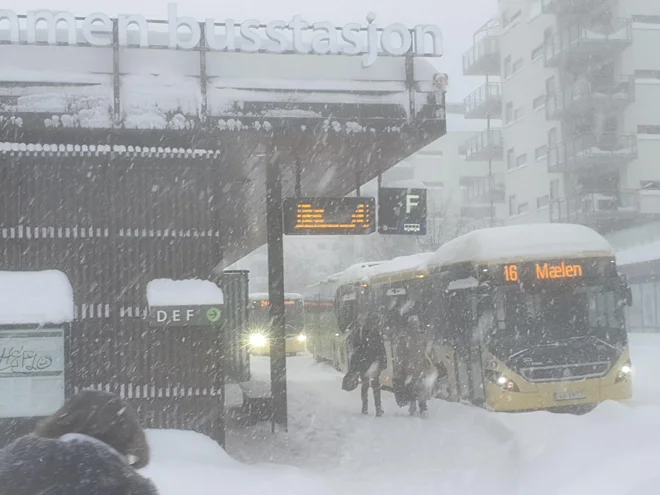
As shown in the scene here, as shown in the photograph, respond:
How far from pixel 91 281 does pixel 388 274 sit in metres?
10.8

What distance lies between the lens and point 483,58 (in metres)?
53.1

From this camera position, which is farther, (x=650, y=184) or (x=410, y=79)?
(x=650, y=184)

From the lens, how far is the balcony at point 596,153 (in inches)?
1551

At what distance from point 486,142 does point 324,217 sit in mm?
44361

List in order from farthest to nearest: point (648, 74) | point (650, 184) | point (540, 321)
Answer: point (648, 74) → point (650, 184) → point (540, 321)

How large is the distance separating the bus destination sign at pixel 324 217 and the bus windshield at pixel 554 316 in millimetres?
3521

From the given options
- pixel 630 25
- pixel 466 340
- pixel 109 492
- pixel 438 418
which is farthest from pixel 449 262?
pixel 630 25

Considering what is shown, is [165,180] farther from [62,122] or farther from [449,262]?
[449,262]

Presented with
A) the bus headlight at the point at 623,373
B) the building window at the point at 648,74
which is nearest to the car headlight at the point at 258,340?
the building window at the point at 648,74

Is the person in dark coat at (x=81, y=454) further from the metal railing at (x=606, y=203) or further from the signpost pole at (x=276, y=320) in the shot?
the metal railing at (x=606, y=203)

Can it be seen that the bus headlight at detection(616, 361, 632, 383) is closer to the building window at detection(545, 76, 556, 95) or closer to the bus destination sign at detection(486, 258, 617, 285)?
the bus destination sign at detection(486, 258, 617, 285)

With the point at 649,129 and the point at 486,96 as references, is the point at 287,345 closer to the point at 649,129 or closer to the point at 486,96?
the point at 649,129

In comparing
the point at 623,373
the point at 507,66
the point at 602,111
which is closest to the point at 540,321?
the point at 623,373

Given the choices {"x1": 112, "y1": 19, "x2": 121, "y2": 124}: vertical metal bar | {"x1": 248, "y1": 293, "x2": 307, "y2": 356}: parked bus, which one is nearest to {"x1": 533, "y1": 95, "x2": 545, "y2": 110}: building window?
{"x1": 248, "y1": 293, "x2": 307, "y2": 356}: parked bus
